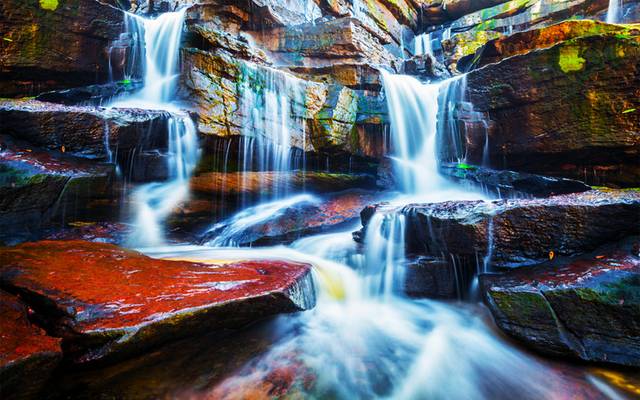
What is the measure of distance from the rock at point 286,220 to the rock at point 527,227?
9.95 ft

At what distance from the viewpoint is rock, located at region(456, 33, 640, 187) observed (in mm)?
6023

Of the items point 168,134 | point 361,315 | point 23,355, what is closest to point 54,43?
point 168,134

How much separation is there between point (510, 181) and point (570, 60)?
108 inches

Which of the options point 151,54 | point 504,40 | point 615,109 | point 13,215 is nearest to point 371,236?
point 615,109

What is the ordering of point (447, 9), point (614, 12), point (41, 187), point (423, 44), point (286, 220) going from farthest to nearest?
point (447, 9)
point (423, 44)
point (614, 12)
point (286, 220)
point (41, 187)

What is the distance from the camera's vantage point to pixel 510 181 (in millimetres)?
7059

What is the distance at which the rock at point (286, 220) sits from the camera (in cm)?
673

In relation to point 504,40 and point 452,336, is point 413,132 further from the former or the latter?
point 452,336

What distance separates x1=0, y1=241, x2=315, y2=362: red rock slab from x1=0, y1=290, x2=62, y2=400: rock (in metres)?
0.16

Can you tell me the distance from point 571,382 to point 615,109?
6050mm

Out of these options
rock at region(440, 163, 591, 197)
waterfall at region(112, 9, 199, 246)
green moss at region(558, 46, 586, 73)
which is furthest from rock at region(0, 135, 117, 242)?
green moss at region(558, 46, 586, 73)

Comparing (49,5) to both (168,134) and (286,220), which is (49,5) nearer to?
(168,134)

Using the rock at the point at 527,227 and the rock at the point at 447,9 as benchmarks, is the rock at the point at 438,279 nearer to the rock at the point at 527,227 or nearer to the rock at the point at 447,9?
the rock at the point at 527,227

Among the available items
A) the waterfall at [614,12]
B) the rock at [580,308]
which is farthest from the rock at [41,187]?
the waterfall at [614,12]
